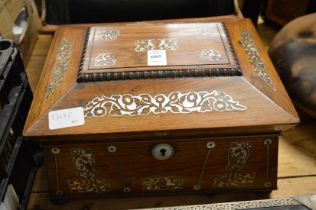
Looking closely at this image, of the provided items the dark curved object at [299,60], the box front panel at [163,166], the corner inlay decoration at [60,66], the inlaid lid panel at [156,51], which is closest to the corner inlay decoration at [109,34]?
the inlaid lid panel at [156,51]

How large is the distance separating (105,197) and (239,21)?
754 mm

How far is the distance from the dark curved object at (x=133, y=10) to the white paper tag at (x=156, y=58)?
1.69ft

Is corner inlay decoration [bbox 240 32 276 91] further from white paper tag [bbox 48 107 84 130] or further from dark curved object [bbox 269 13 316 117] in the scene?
white paper tag [bbox 48 107 84 130]

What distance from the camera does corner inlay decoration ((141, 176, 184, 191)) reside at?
1160 millimetres

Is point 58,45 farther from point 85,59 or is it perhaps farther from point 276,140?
point 276,140

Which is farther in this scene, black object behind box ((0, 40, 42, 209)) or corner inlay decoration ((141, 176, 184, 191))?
corner inlay decoration ((141, 176, 184, 191))

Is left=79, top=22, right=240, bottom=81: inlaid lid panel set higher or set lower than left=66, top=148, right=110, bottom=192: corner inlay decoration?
higher

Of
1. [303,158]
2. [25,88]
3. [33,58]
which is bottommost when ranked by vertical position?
[303,158]

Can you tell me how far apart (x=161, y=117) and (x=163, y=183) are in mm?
237

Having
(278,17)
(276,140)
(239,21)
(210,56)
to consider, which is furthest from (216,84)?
(278,17)

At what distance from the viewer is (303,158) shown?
4.50ft

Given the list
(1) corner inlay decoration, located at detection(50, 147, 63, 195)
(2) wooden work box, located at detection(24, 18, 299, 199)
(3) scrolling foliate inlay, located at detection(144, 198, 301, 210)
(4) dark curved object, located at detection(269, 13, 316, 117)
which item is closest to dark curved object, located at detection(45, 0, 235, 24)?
(4) dark curved object, located at detection(269, 13, 316, 117)

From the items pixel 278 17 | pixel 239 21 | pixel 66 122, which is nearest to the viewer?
pixel 66 122

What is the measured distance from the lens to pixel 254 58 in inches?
48.1
